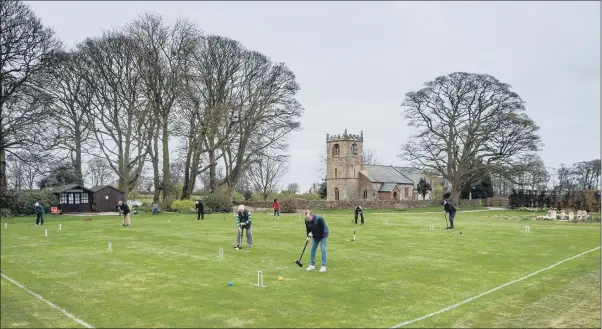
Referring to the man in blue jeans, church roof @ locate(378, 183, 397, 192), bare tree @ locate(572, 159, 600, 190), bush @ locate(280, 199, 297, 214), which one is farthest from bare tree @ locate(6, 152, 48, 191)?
bare tree @ locate(572, 159, 600, 190)

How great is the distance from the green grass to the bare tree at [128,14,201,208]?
81.9ft

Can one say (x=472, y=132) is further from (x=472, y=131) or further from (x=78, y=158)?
(x=78, y=158)

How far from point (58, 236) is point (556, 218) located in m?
36.2

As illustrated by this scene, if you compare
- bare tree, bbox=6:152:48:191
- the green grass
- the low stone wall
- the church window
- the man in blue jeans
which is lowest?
the green grass

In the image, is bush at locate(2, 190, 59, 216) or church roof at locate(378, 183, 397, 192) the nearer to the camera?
bush at locate(2, 190, 59, 216)

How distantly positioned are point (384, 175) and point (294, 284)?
2853 inches

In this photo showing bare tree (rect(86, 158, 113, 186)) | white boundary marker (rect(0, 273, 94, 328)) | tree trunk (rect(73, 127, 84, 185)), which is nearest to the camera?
white boundary marker (rect(0, 273, 94, 328))

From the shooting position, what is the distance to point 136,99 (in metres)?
44.0

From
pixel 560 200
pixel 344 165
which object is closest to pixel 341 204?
pixel 344 165

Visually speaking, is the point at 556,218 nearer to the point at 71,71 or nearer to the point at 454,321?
the point at 454,321

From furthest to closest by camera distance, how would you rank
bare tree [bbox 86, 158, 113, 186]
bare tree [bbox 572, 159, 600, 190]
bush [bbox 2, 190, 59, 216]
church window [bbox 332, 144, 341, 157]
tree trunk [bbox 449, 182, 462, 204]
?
bare tree [bbox 572, 159, 600, 190] < church window [bbox 332, 144, 341, 157] < tree trunk [bbox 449, 182, 462, 204] < bare tree [bbox 86, 158, 113, 186] < bush [bbox 2, 190, 59, 216]

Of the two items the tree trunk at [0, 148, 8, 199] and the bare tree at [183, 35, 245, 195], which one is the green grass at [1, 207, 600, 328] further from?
the bare tree at [183, 35, 245, 195]

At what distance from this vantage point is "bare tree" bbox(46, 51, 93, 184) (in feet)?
135

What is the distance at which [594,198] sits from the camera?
4950cm
